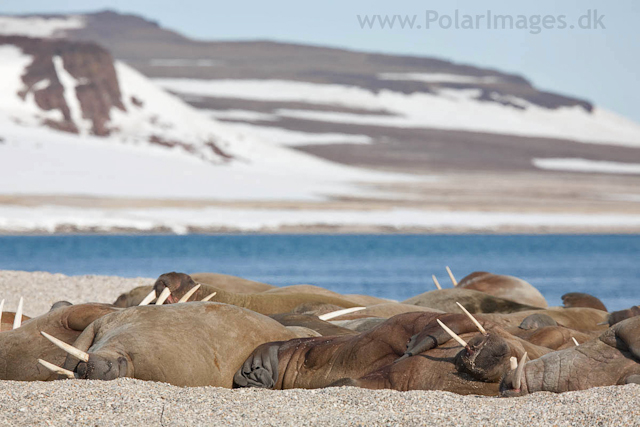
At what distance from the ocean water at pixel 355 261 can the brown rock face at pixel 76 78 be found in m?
29.5

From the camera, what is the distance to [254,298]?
911 centimetres

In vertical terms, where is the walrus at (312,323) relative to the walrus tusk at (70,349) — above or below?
below

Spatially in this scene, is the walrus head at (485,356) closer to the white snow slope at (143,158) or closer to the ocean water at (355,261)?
the ocean water at (355,261)

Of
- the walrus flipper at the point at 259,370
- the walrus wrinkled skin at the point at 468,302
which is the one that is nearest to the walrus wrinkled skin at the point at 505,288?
the walrus wrinkled skin at the point at 468,302

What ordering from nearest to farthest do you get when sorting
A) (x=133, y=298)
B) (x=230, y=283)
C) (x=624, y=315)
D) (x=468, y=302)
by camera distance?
(x=624, y=315) < (x=133, y=298) < (x=468, y=302) < (x=230, y=283)

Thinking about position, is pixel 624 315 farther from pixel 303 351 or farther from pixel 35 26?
pixel 35 26

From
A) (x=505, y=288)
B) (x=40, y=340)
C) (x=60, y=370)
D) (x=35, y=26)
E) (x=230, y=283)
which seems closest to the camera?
(x=60, y=370)

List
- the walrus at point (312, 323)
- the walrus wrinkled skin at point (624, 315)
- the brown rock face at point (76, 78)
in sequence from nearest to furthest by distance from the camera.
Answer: the walrus at point (312, 323)
the walrus wrinkled skin at point (624, 315)
the brown rock face at point (76, 78)

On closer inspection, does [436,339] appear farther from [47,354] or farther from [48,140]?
[48,140]

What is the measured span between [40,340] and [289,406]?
206 cm

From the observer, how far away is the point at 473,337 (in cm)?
622

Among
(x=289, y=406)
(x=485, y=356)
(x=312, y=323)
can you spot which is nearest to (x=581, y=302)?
(x=312, y=323)

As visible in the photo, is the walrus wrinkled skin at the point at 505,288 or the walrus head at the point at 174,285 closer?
the walrus head at the point at 174,285

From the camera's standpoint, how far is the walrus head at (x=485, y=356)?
6.04 m
